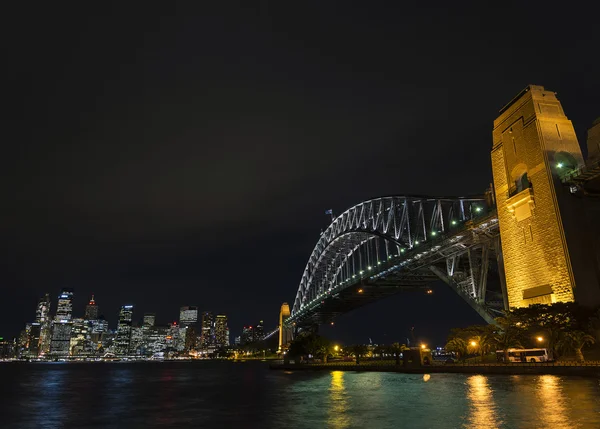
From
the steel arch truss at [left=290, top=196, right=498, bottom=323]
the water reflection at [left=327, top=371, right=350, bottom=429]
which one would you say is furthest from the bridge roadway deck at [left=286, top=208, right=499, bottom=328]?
the water reflection at [left=327, top=371, right=350, bottom=429]

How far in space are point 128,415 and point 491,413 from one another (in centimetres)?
1662

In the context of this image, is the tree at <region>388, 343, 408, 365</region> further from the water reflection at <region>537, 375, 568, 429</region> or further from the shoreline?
the water reflection at <region>537, 375, 568, 429</region>

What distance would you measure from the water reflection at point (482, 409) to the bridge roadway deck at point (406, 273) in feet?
72.2

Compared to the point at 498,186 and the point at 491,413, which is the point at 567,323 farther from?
the point at 491,413

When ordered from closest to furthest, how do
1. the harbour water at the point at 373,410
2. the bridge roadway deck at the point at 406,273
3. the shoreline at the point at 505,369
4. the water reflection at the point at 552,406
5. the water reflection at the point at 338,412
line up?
the water reflection at the point at 552,406
the harbour water at the point at 373,410
the water reflection at the point at 338,412
the shoreline at the point at 505,369
the bridge roadway deck at the point at 406,273

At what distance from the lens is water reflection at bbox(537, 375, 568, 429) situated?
13.1 m

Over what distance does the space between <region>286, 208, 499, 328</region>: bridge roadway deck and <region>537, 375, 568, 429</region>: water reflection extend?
841 inches

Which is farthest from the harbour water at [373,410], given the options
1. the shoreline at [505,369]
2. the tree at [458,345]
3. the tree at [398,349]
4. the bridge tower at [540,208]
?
the tree at [398,349]

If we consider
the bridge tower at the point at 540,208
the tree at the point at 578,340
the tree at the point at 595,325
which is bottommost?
the tree at the point at 578,340

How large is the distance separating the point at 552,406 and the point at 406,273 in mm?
47134

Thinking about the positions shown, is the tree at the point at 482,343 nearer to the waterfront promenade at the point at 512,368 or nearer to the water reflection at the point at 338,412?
the waterfront promenade at the point at 512,368

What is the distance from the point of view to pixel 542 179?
3375 centimetres

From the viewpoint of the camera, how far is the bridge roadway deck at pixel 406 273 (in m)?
43.6

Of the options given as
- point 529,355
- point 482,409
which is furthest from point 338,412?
point 529,355
